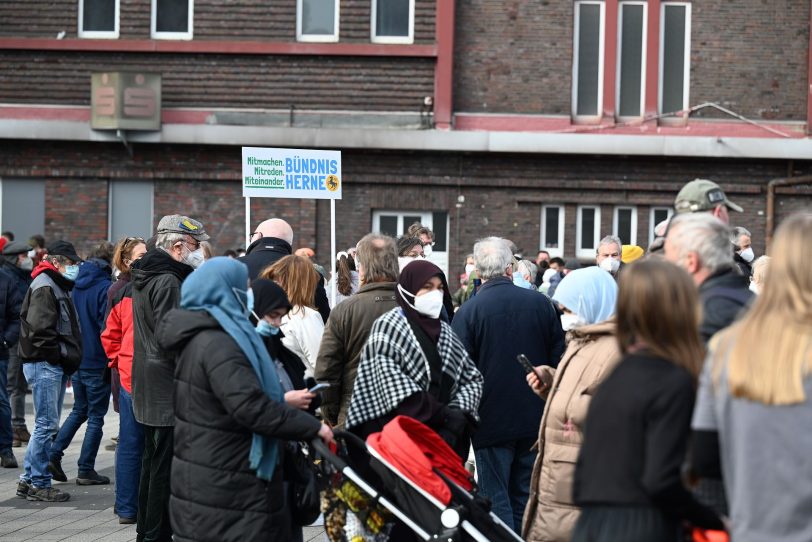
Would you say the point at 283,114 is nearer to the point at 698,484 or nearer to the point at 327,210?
the point at 327,210

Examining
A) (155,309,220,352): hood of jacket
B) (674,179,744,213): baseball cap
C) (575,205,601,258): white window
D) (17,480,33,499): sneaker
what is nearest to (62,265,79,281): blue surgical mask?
(17,480,33,499): sneaker

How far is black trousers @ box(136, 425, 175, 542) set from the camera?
27.3 ft

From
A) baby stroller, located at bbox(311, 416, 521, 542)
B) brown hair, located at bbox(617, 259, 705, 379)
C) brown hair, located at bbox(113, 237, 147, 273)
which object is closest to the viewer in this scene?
brown hair, located at bbox(617, 259, 705, 379)

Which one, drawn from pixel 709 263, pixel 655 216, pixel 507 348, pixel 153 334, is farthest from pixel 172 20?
pixel 709 263

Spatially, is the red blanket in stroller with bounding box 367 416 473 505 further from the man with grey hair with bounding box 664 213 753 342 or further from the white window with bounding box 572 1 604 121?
the white window with bounding box 572 1 604 121

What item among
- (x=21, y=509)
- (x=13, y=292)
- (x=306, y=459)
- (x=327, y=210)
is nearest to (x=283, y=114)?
(x=327, y=210)

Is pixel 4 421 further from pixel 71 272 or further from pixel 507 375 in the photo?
pixel 507 375

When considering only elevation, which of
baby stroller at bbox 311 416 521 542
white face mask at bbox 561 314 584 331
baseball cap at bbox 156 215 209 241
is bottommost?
baby stroller at bbox 311 416 521 542

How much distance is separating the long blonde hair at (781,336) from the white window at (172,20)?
19618mm

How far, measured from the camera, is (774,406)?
149 inches

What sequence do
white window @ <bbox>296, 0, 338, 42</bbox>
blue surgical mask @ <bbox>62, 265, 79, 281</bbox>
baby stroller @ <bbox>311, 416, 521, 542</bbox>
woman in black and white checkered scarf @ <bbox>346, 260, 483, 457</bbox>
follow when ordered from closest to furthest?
baby stroller @ <bbox>311, 416, 521, 542</bbox> < woman in black and white checkered scarf @ <bbox>346, 260, 483, 457</bbox> < blue surgical mask @ <bbox>62, 265, 79, 281</bbox> < white window @ <bbox>296, 0, 338, 42</bbox>

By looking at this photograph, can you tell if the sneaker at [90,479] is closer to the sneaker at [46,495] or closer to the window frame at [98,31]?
the sneaker at [46,495]

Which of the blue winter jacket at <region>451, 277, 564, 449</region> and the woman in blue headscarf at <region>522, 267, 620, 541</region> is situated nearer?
the woman in blue headscarf at <region>522, 267, 620, 541</region>

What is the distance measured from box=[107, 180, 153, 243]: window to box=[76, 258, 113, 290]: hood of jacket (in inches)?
437
